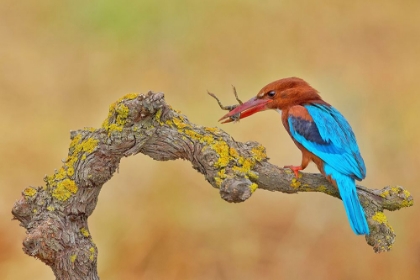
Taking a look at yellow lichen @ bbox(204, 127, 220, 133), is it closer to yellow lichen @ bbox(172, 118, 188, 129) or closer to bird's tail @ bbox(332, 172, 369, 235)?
yellow lichen @ bbox(172, 118, 188, 129)

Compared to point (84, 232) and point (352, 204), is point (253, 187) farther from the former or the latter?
point (84, 232)

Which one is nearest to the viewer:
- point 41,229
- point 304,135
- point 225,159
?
point 41,229

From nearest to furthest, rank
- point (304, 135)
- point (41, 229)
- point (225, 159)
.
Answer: point (41, 229)
point (225, 159)
point (304, 135)

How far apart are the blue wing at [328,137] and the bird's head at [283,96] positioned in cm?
5

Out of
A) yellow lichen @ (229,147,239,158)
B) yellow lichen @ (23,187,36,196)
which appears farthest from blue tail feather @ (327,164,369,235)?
yellow lichen @ (23,187,36,196)

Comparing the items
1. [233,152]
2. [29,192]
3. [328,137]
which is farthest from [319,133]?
[29,192]

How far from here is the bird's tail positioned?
6.24 ft

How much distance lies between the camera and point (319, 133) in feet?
6.81

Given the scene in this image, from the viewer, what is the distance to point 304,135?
2.10 m

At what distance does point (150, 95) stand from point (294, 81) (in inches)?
27.4

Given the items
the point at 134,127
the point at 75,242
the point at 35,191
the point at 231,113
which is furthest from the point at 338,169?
the point at 35,191

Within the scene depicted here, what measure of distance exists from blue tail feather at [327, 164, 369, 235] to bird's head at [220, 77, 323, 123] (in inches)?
14.6

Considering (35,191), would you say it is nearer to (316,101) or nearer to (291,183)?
(291,183)

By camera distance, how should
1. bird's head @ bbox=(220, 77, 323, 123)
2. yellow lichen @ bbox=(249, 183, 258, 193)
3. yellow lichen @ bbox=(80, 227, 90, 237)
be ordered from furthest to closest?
bird's head @ bbox=(220, 77, 323, 123)
yellow lichen @ bbox=(80, 227, 90, 237)
yellow lichen @ bbox=(249, 183, 258, 193)
